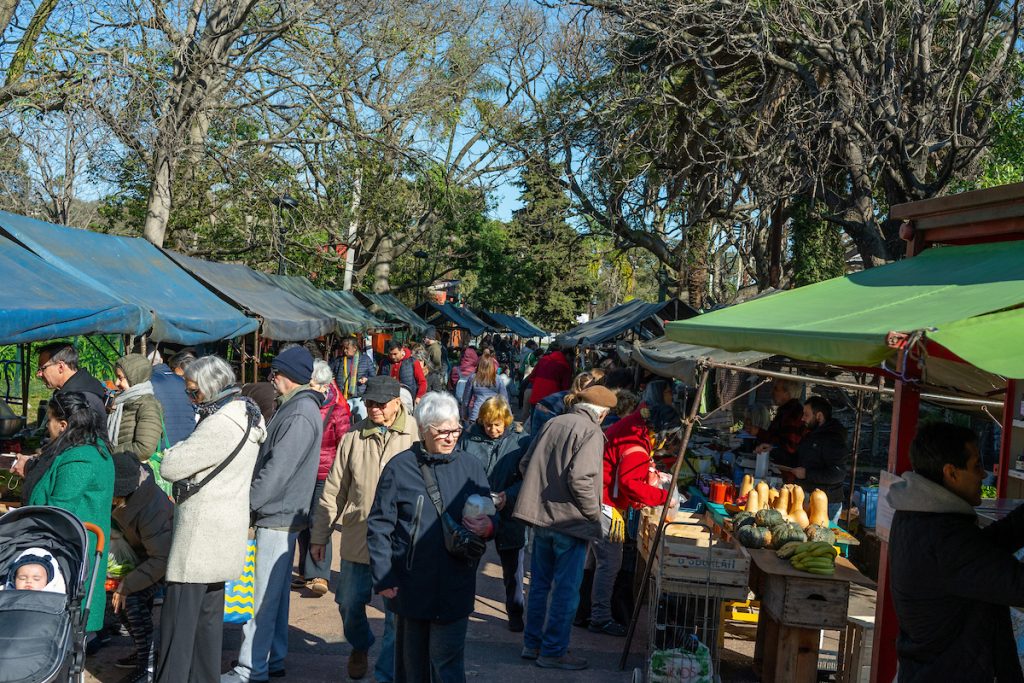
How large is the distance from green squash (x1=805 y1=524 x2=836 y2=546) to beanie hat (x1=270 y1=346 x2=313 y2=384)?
3431 mm

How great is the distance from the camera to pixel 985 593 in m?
2.96

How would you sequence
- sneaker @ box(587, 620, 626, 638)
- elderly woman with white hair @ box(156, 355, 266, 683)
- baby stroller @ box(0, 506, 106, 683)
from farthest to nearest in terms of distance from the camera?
sneaker @ box(587, 620, 626, 638), elderly woman with white hair @ box(156, 355, 266, 683), baby stroller @ box(0, 506, 106, 683)

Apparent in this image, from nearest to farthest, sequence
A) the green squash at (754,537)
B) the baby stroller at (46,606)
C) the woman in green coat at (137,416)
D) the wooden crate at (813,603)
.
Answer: the baby stroller at (46,606) < the wooden crate at (813,603) < the green squash at (754,537) < the woman in green coat at (137,416)

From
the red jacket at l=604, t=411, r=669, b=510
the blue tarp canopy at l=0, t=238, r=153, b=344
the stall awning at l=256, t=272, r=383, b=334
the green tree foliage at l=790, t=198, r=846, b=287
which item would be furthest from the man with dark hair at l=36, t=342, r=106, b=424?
the green tree foliage at l=790, t=198, r=846, b=287

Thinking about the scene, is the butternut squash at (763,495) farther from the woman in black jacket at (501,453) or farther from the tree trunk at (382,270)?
the tree trunk at (382,270)

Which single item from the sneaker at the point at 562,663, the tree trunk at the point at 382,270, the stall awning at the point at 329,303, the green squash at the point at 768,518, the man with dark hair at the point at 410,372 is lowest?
the sneaker at the point at 562,663

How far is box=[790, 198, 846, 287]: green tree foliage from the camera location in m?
22.1

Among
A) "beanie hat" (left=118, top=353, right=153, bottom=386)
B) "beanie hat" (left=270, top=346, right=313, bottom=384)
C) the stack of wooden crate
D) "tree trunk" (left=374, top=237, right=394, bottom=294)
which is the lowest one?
the stack of wooden crate

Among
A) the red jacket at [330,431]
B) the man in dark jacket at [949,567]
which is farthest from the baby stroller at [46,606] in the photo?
the man in dark jacket at [949,567]

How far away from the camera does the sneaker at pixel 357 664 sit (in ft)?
18.7

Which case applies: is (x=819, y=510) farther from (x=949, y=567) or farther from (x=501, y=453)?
(x=949, y=567)

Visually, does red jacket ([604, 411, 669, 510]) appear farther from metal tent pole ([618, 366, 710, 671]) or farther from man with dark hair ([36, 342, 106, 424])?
man with dark hair ([36, 342, 106, 424])

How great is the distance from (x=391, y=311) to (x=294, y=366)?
20.3 m

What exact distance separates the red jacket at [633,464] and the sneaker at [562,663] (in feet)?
4.09
